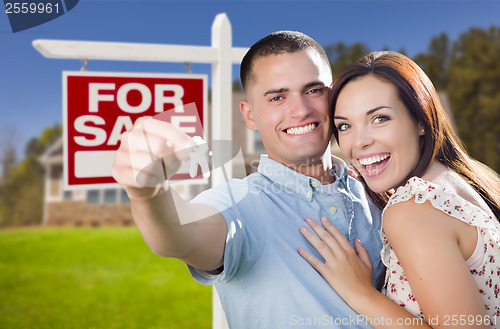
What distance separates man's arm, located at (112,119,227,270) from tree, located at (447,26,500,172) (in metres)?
18.2

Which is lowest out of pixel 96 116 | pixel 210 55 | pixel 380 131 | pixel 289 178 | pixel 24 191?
pixel 24 191

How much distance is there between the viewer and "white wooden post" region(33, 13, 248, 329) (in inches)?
98.2

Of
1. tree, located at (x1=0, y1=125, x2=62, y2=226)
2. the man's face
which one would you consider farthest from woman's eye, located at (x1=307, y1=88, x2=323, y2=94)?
tree, located at (x1=0, y1=125, x2=62, y2=226)

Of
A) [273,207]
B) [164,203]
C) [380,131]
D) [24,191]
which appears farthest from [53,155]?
[164,203]

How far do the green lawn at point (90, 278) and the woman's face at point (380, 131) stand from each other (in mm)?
9748

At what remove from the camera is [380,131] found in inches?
62.2

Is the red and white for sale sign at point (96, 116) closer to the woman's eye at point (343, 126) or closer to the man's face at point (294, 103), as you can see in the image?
the man's face at point (294, 103)

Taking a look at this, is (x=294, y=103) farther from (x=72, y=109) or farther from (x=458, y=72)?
(x=458, y=72)

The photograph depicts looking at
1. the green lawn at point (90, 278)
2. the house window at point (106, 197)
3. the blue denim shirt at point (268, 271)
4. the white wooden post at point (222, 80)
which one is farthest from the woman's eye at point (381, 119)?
the house window at point (106, 197)

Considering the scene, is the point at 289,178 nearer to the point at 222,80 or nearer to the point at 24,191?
the point at 222,80

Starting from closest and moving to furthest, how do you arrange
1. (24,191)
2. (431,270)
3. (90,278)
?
(431,270) < (90,278) < (24,191)

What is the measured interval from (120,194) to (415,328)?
17339mm

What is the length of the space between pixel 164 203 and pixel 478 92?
793 inches

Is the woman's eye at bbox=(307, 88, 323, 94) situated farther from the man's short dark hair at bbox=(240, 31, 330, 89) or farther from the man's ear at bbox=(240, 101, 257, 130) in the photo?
the man's ear at bbox=(240, 101, 257, 130)
